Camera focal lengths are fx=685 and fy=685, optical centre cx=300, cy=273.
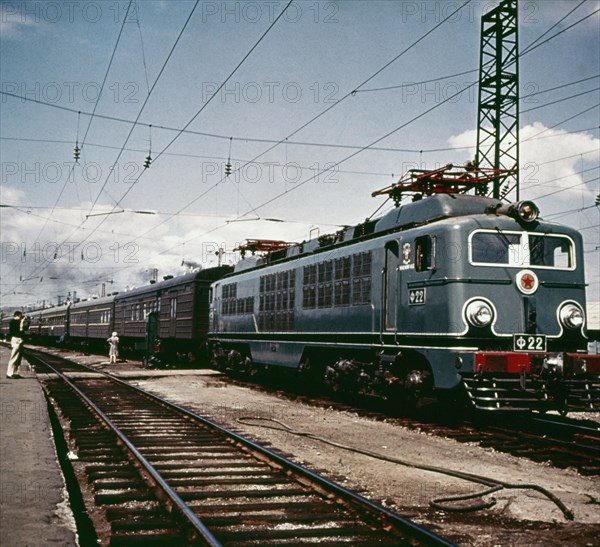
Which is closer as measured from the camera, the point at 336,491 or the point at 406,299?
the point at 336,491

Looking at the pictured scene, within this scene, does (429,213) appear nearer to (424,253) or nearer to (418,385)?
(424,253)

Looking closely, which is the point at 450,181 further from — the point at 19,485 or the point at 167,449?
the point at 19,485

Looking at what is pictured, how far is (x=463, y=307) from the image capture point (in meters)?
10.3

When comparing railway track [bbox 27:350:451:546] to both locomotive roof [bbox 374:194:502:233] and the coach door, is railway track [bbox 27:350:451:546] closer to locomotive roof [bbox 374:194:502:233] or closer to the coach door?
the coach door

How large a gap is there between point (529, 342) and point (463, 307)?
118 cm

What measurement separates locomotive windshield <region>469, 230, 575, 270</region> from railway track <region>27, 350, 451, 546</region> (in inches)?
184

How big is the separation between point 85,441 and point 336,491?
4832mm

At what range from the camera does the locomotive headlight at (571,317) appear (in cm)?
1092

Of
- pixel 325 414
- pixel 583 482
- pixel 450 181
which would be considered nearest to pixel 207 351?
pixel 325 414

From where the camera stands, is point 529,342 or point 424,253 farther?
point 424,253

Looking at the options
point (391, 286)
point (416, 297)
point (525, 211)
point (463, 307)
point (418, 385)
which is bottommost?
point (418, 385)

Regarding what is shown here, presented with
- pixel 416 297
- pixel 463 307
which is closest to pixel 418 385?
pixel 416 297

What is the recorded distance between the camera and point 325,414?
12.9 meters

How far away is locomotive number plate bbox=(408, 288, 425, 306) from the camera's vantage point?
1108 centimetres
